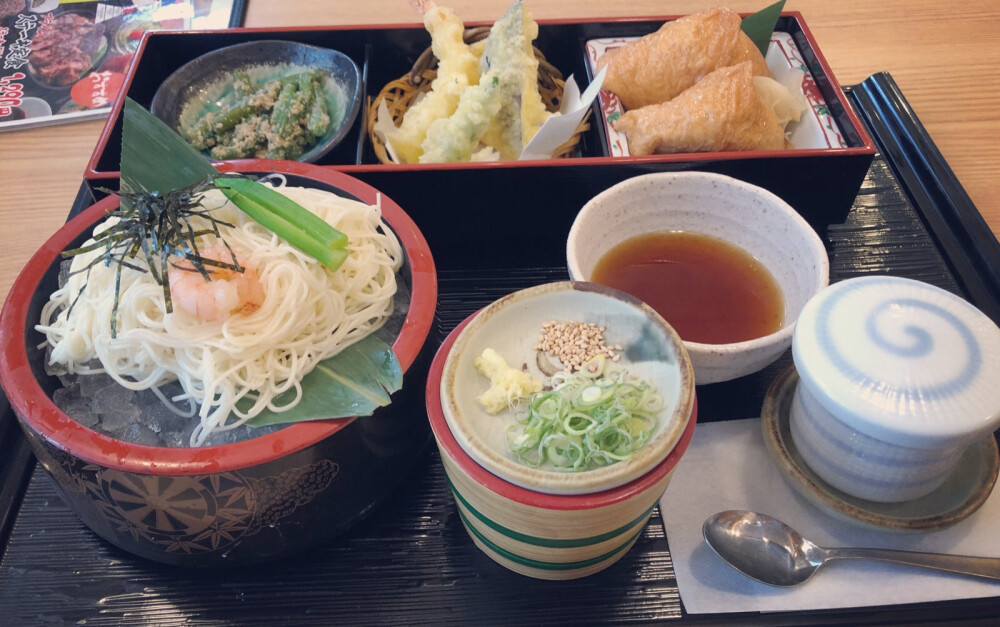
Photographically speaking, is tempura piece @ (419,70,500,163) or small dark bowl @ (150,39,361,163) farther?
small dark bowl @ (150,39,361,163)

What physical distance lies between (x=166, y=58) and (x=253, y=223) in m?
1.12

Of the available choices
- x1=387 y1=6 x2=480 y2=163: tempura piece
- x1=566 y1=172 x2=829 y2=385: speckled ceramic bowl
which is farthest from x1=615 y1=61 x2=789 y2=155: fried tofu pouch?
x1=387 y1=6 x2=480 y2=163: tempura piece

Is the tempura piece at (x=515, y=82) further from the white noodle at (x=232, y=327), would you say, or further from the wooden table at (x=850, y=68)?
the wooden table at (x=850, y=68)

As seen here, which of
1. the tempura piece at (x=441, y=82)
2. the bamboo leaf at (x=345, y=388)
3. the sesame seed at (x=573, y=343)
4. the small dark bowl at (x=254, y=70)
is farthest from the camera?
the small dark bowl at (x=254, y=70)

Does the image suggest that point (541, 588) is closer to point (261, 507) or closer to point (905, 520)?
point (261, 507)

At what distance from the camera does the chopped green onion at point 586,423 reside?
1.05 meters

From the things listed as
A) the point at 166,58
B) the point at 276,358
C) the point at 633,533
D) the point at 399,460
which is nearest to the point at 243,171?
the point at 276,358

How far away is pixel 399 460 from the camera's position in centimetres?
127

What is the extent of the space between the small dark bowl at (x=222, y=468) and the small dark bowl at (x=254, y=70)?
736mm

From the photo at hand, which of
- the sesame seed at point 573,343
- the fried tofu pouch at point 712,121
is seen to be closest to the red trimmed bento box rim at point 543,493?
the sesame seed at point 573,343

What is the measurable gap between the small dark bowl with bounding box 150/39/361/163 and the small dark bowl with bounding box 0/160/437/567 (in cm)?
74

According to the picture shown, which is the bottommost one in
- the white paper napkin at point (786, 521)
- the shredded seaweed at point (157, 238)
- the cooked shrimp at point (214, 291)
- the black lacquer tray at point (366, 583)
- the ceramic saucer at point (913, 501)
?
the black lacquer tray at point (366, 583)

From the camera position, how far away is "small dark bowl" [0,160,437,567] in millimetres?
1047

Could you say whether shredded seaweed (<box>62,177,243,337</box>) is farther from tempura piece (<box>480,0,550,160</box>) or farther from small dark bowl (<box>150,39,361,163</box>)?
tempura piece (<box>480,0,550,160</box>)
